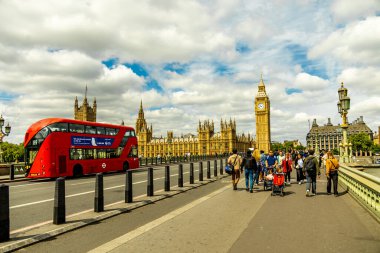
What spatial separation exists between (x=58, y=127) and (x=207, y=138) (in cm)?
12124

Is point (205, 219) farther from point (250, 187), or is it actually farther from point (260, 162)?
point (260, 162)

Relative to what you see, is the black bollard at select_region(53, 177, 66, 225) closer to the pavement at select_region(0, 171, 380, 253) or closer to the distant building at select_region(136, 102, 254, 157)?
the pavement at select_region(0, 171, 380, 253)

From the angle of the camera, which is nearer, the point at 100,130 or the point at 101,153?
the point at 100,130

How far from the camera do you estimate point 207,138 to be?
458 feet

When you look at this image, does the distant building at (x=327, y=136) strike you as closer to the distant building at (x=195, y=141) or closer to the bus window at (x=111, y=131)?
the distant building at (x=195, y=141)

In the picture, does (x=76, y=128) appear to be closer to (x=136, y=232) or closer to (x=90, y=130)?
(x=90, y=130)

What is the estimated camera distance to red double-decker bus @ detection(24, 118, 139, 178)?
62.0ft

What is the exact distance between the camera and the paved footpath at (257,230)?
204 inches

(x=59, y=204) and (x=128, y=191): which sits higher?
(x=59, y=204)

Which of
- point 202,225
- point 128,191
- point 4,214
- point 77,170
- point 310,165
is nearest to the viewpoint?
point 4,214

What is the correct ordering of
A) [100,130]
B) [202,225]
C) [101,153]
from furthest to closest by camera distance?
[101,153], [100,130], [202,225]

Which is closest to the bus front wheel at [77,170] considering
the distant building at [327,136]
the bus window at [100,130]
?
the bus window at [100,130]

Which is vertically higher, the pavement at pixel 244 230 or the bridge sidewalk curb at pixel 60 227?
the bridge sidewalk curb at pixel 60 227

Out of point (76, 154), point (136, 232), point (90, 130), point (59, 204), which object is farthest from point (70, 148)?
point (136, 232)
